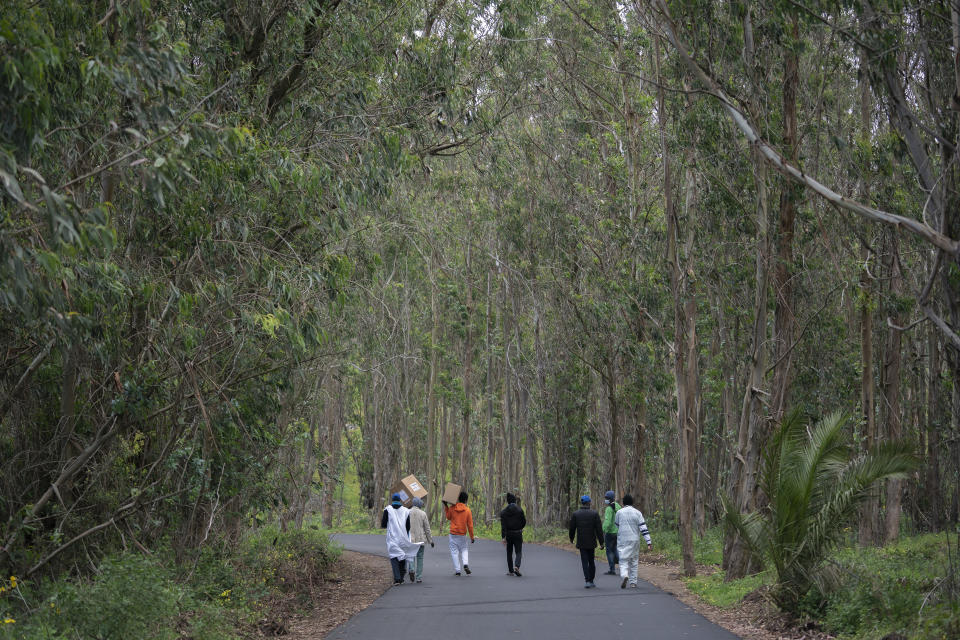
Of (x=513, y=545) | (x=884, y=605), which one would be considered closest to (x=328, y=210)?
(x=884, y=605)

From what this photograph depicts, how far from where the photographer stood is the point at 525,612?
479 inches

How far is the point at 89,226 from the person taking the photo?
21.4ft

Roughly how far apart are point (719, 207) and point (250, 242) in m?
10.6

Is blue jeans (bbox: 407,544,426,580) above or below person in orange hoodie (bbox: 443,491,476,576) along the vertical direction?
below

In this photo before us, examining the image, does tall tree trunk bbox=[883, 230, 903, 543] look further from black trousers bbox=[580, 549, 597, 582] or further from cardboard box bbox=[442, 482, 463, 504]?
cardboard box bbox=[442, 482, 463, 504]

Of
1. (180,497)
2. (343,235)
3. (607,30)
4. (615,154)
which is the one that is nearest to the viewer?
(180,497)

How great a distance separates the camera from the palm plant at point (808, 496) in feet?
35.9

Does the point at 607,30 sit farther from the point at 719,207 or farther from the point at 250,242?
the point at 250,242

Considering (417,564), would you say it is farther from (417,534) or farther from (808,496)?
(808,496)

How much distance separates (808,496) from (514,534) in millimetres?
7066

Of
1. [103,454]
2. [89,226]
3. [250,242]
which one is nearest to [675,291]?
[250,242]

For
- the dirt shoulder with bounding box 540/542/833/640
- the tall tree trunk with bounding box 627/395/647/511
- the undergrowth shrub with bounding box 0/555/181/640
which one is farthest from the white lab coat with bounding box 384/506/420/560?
the tall tree trunk with bounding box 627/395/647/511

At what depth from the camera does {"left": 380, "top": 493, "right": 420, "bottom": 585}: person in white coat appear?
16000mm

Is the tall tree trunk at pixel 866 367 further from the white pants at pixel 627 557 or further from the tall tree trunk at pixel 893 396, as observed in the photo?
the white pants at pixel 627 557
